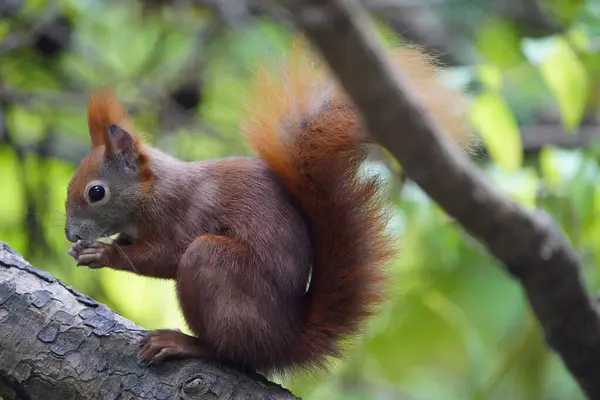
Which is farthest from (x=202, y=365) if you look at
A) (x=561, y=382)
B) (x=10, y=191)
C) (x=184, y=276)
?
(x=561, y=382)

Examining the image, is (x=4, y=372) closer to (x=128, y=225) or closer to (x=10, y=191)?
(x=128, y=225)

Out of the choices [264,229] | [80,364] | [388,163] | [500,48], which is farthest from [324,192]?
[500,48]

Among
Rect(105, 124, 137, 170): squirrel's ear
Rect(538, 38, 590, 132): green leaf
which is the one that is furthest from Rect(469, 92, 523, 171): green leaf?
Rect(105, 124, 137, 170): squirrel's ear

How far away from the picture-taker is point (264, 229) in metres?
1.86

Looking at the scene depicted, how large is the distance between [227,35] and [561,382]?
6.70ft

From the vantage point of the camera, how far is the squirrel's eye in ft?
6.50

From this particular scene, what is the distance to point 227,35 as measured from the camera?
3.64m

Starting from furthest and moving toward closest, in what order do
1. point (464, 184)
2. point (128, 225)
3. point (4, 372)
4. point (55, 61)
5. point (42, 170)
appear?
point (55, 61)
point (42, 170)
point (128, 225)
point (4, 372)
point (464, 184)

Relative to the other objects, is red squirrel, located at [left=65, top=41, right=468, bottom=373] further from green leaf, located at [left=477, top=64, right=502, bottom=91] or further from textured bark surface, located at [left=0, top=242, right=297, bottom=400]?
green leaf, located at [left=477, top=64, right=502, bottom=91]

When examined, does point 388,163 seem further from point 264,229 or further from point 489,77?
point 264,229

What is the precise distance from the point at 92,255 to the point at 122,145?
0.27 metres

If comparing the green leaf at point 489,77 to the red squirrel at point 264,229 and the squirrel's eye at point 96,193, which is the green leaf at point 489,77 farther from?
the squirrel's eye at point 96,193

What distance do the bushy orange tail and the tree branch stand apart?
0.38 m

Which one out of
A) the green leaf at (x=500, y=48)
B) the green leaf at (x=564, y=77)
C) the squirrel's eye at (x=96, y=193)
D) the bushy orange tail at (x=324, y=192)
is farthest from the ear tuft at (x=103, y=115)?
the green leaf at (x=500, y=48)
